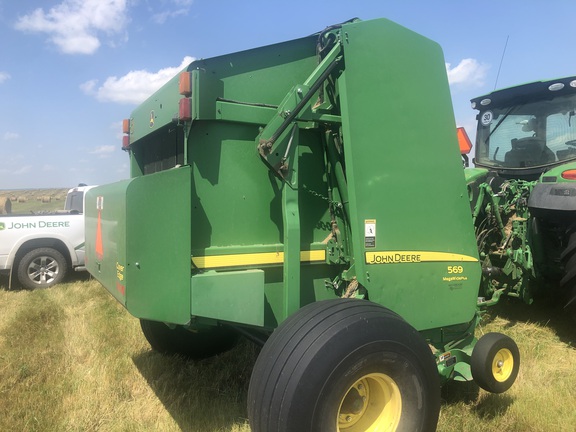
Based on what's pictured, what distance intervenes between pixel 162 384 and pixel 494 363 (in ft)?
8.13

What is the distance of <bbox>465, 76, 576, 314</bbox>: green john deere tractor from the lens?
168 inches

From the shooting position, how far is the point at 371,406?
8.57ft

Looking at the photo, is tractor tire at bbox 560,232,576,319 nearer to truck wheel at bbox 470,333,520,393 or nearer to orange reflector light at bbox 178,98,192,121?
truck wheel at bbox 470,333,520,393

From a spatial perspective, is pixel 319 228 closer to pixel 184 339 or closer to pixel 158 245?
pixel 158 245

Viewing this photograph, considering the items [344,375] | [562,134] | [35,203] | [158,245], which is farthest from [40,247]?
[35,203]

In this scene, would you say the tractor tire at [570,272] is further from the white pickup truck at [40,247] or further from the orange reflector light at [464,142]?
the white pickup truck at [40,247]

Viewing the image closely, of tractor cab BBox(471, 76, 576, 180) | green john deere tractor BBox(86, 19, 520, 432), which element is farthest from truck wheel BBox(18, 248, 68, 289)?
tractor cab BBox(471, 76, 576, 180)

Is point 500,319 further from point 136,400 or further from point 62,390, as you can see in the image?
point 62,390

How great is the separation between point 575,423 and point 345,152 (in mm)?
2303

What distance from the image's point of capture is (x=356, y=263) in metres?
2.79

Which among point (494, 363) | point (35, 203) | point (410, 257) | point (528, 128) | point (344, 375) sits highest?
point (528, 128)

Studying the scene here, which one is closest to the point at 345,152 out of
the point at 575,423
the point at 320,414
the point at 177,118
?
the point at 177,118

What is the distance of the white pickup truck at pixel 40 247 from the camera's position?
7730mm

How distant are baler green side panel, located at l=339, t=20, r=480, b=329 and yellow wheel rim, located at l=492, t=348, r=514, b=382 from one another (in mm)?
305
